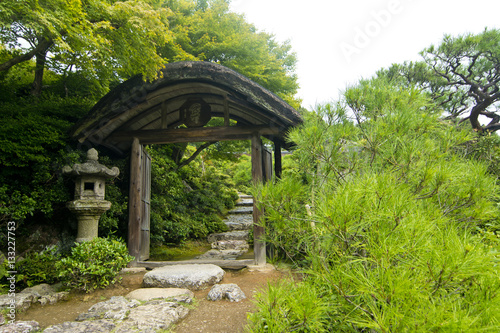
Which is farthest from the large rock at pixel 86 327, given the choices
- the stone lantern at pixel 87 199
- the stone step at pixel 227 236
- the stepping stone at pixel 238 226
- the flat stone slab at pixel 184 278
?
the stepping stone at pixel 238 226

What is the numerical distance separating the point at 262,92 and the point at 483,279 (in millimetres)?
4192

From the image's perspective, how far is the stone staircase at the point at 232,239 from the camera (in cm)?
698

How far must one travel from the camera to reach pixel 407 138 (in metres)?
2.33

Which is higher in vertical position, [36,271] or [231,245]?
[36,271]

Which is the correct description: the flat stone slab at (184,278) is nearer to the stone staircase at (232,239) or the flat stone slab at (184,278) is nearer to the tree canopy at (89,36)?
the stone staircase at (232,239)

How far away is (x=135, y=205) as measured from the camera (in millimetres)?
5516

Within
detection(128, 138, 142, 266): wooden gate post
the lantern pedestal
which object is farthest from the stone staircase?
the lantern pedestal

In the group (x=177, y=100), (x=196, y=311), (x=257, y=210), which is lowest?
(x=196, y=311)

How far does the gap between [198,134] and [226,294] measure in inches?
117

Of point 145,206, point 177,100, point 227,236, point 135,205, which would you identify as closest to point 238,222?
point 227,236

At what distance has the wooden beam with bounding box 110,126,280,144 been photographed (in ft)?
17.7

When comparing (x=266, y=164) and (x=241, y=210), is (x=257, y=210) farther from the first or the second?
(x=241, y=210)

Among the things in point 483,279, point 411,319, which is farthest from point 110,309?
point 483,279

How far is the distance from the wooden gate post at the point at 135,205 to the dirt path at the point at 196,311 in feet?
2.68
